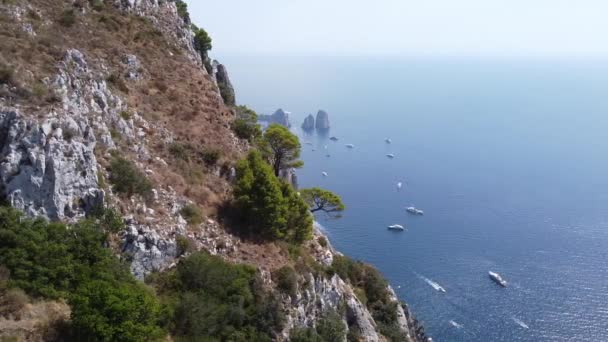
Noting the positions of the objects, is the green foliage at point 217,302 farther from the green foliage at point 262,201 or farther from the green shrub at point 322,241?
the green shrub at point 322,241

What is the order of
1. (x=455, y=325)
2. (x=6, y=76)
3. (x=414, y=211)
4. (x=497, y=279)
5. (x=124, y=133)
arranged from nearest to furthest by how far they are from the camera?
(x=6, y=76)
(x=124, y=133)
(x=455, y=325)
(x=497, y=279)
(x=414, y=211)

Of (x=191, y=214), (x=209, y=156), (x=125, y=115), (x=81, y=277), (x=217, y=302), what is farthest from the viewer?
(x=209, y=156)

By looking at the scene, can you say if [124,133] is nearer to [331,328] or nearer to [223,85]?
[331,328]

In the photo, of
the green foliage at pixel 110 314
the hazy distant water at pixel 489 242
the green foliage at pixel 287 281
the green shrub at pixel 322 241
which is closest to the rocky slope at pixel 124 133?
the green shrub at pixel 322 241

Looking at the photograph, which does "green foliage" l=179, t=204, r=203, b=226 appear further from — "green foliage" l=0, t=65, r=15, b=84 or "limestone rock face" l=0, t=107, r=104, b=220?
"green foliage" l=0, t=65, r=15, b=84

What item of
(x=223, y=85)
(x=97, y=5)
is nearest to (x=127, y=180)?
(x=97, y=5)

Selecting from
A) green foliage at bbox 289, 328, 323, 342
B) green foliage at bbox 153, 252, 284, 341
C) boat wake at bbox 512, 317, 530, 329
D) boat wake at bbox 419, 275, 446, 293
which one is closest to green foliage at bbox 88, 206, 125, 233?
green foliage at bbox 153, 252, 284, 341
